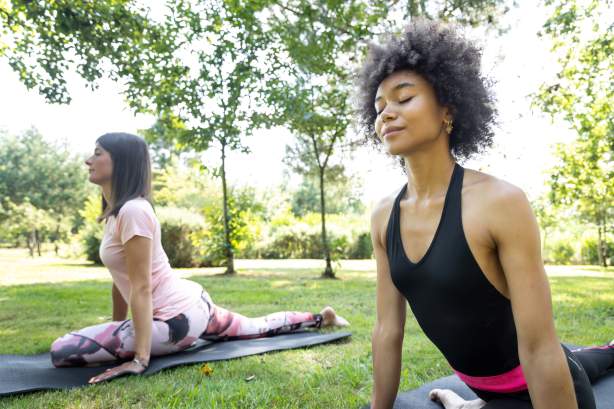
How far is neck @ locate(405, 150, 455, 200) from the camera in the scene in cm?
172

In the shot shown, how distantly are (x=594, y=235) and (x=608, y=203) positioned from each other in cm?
432

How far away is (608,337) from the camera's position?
412 cm

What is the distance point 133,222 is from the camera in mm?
3053

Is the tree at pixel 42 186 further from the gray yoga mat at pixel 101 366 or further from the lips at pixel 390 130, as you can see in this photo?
the lips at pixel 390 130

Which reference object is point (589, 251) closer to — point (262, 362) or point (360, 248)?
point (360, 248)

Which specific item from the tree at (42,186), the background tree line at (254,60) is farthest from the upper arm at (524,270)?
the tree at (42,186)

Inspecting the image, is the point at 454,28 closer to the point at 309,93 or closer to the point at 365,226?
the point at 309,93

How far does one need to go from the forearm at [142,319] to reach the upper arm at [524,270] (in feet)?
7.64

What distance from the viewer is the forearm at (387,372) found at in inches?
73.4

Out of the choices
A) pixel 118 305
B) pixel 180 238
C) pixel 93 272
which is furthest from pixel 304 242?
pixel 118 305

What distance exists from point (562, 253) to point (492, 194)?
2086cm

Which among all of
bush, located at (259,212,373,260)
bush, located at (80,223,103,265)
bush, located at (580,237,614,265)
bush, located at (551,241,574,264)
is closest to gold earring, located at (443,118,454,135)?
bush, located at (80,223,103,265)

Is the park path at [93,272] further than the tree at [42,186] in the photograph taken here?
No

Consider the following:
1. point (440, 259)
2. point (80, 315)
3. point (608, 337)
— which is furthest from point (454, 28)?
point (80, 315)
